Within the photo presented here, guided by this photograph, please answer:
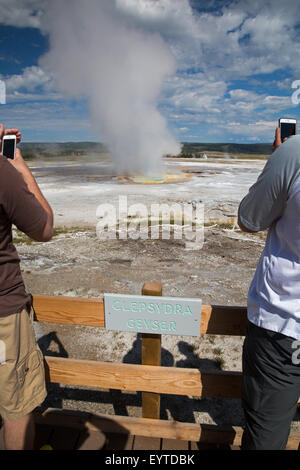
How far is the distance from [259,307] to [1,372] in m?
1.41

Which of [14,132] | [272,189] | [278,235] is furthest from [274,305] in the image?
[14,132]

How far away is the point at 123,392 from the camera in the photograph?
3.41 m

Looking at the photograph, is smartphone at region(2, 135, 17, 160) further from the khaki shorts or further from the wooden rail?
the wooden rail

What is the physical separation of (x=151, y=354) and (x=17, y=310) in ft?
3.22

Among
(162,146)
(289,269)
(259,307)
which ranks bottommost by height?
(259,307)

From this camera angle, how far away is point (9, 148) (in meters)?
1.67

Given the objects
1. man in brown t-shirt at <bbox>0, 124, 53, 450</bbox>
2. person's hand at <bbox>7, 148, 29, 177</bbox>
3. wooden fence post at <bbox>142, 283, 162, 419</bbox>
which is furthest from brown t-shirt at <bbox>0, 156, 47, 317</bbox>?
wooden fence post at <bbox>142, 283, 162, 419</bbox>

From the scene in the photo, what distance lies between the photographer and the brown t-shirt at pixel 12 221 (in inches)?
54.9

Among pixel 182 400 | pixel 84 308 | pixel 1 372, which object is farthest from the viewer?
pixel 182 400

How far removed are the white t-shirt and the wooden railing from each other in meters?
0.50

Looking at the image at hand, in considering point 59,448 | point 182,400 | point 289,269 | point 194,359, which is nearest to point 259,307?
point 289,269

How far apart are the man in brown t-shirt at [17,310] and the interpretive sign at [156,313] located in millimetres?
539

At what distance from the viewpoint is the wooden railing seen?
6.66ft
